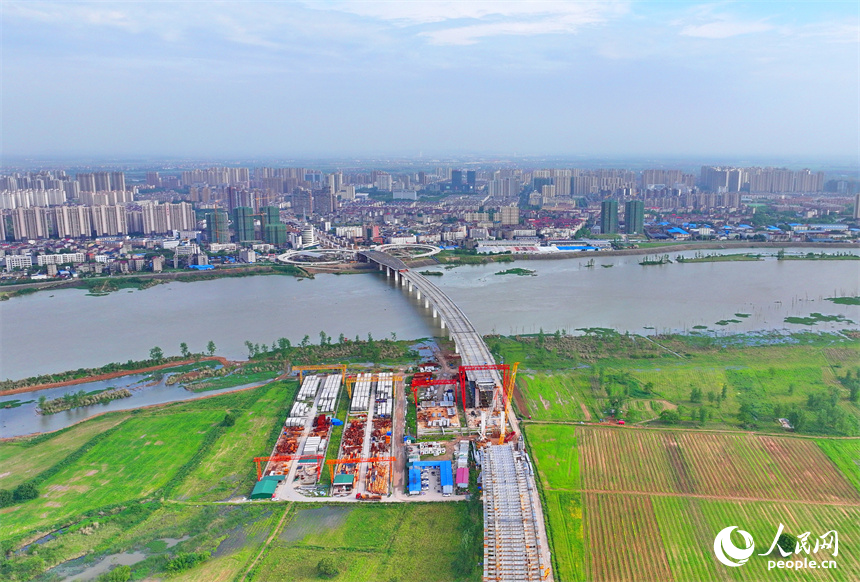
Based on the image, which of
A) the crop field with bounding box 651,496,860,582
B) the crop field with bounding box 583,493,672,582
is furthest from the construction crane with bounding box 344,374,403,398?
the crop field with bounding box 651,496,860,582

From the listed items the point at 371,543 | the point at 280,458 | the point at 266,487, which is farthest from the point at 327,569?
the point at 280,458

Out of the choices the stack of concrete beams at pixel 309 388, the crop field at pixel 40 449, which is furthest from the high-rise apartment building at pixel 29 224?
the stack of concrete beams at pixel 309 388

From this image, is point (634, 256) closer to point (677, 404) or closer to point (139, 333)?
point (677, 404)

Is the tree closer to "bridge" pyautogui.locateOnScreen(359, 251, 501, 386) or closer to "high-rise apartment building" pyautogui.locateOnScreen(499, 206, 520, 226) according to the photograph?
"bridge" pyautogui.locateOnScreen(359, 251, 501, 386)

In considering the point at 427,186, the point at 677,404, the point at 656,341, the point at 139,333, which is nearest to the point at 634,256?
the point at 656,341

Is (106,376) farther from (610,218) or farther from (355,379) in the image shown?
(610,218)

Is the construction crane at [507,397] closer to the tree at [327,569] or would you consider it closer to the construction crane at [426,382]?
the construction crane at [426,382]
